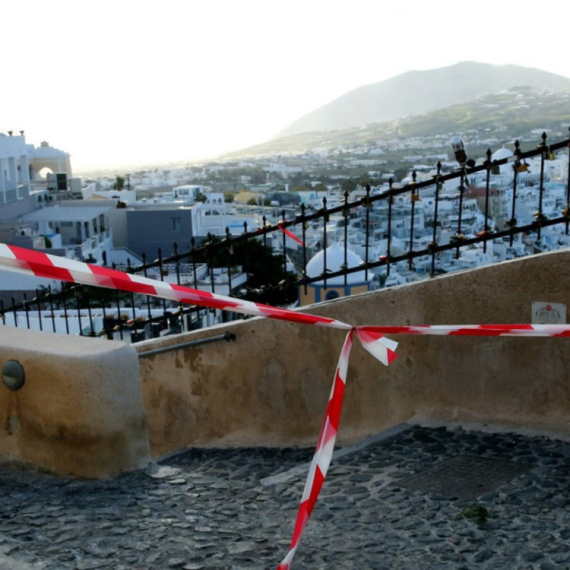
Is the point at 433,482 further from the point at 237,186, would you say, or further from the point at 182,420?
the point at 237,186

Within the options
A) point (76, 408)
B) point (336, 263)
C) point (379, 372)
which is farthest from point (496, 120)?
point (76, 408)

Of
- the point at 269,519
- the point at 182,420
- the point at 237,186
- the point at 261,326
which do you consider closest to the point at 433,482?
the point at 269,519

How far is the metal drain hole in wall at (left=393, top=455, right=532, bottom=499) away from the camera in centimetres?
483

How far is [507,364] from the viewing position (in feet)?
19.5

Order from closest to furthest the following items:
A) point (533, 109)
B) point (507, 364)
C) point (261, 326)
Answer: point (507, 364)
point (261, 326)
point (533, 109)

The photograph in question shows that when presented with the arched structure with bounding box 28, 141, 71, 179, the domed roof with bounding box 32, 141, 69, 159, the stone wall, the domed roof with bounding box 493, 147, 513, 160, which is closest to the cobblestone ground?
the stone wall

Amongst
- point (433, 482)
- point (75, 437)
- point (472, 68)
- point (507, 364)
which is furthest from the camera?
point (472, 68)

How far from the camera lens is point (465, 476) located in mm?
5082

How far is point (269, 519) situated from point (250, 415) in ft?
6.36

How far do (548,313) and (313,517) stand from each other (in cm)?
222

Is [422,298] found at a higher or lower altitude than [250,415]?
higher

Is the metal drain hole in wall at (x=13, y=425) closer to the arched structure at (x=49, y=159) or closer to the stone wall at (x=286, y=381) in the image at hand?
the stone wall at (x=286, y=381)

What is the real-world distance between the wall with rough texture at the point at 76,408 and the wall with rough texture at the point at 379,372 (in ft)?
3.57

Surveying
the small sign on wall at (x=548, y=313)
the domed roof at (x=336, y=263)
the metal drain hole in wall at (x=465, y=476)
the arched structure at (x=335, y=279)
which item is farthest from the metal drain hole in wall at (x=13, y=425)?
the domed roof at (x=336, y=263)
